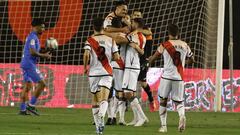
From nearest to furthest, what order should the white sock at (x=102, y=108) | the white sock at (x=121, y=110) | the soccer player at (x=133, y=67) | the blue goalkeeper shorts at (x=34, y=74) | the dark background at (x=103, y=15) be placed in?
1. the white sock at (x=102, y=108)
2. the soccer player at (x=133, y=67)
3. the white sock at (x=121, y=110)
4. the blue goalkeeper shorts at (x=34, y=74)
5. the dark background at (x=103, y=15)

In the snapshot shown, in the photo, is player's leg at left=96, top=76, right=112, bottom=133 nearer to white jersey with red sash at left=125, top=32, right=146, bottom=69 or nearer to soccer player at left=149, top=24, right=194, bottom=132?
soccer player at left=149, top=24, right=194, bottom=132

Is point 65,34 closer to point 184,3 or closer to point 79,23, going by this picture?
point 79,23

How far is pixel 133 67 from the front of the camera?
49.6ft

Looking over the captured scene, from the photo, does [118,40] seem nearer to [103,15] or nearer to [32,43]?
[32,43]

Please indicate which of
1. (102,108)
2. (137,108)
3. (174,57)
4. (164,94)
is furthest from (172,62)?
(102,108)

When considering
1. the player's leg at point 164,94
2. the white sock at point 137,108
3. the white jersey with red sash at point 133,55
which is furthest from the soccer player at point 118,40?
the player's leg at point 164,94

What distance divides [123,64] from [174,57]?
1.78 metres

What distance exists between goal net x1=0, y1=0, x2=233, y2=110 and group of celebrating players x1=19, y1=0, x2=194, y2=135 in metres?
4.53

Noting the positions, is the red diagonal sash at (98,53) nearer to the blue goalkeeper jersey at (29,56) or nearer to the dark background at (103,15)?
the blue goalkeeper jersey at (29,56)

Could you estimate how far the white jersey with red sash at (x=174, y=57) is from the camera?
13.6 metres

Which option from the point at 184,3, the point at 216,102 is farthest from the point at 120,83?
the point at 184,3

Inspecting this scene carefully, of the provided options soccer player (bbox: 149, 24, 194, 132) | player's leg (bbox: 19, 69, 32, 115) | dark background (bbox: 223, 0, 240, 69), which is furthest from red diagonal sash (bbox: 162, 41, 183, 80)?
dark background (bbox: 223, 0, 240, 69)

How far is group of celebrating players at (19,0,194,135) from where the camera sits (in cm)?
1267

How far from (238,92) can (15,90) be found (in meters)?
6.00
